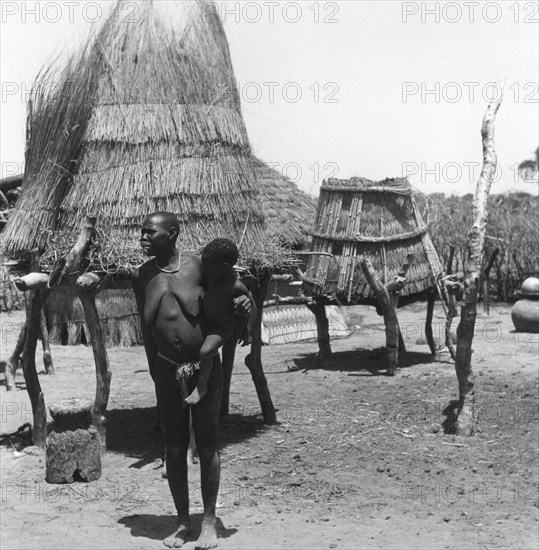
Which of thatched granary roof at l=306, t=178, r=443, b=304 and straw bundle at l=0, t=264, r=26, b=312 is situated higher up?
thatched granary roof at l=306, t=178, r=443, b=304

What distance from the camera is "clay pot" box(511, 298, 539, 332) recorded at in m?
14.6

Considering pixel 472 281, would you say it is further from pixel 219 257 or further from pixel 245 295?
pixel 219 257

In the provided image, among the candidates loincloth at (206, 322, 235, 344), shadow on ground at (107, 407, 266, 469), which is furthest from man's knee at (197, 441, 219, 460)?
shadow on ground at (107, 407, 266, 469)

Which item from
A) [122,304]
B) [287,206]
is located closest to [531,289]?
[287,206]

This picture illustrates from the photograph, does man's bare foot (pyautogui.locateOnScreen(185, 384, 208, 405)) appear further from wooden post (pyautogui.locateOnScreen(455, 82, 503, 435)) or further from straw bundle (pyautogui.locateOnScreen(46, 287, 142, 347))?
straw bundle (pyautogui.locateOnScreen(46, 287, 142, 347))

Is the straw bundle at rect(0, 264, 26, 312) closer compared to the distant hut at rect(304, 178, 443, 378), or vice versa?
the distant hut at rect(304, 178, 443, 378)

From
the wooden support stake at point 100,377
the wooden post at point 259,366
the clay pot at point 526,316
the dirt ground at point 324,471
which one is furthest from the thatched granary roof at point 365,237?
the wooden support stake at point 100,377

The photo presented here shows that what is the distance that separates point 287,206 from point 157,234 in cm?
1064

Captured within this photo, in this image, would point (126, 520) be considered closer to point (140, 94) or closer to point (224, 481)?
point (224, 481)

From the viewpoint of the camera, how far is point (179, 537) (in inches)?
224

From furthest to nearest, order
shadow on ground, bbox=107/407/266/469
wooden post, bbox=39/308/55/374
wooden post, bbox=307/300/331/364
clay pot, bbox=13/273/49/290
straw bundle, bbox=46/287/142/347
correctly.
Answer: straw bundle, bbox=46/287/142/347, wooden post, bbox=307/300/331/364, wooden post, bbox=39/308/55/374, shadow on ground, bbox=107/407/266/469, clay pot, bbox=13/273/49/290

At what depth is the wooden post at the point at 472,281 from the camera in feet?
27.7

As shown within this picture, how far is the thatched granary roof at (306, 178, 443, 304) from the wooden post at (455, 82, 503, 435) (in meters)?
3.00

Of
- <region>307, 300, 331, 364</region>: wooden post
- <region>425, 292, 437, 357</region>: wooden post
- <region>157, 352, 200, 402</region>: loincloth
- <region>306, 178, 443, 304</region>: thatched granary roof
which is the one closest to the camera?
<region>157, 352, 200, 402</region>: loincloth
